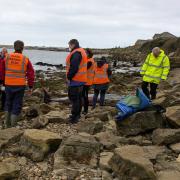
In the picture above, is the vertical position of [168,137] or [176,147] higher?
[168,137]

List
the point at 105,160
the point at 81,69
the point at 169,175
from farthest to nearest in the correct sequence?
1. the point at 81,69
2. the point at 105,160
3. the point at 169,175

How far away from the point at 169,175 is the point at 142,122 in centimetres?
220

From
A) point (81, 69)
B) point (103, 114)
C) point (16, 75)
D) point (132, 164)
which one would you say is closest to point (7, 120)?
point (16, 75)

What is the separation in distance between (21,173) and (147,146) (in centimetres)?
241

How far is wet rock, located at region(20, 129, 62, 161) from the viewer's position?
23.9ft

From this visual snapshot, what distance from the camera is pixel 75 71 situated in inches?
373

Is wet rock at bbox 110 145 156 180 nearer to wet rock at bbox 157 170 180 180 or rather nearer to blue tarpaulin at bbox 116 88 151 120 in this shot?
wet rock at bbox 157 170 180 180

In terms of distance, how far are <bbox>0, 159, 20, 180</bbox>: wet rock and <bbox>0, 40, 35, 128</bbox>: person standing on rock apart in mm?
2805

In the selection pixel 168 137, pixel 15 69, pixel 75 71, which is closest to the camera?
pixel 168 137

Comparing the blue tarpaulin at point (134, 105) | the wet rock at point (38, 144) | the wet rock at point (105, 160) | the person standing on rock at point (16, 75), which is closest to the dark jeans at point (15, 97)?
the person standing on rock at point (16, 75)

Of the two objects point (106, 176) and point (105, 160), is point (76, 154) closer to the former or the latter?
point (105, 160)

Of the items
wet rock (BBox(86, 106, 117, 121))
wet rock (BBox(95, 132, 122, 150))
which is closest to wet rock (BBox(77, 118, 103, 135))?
wet rock (BBox(95, 132, 122, 150))

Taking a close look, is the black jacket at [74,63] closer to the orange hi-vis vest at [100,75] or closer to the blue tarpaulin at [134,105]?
the blue tarpaulin at [134,105]

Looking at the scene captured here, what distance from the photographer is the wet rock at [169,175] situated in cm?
606
